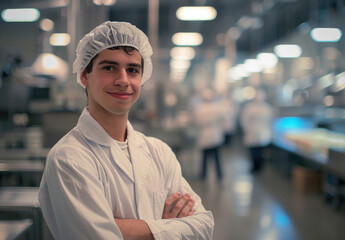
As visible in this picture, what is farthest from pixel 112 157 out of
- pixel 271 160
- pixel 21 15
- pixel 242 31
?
pixel 242 31

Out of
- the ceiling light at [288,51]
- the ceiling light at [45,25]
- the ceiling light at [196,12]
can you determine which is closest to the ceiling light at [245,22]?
the ceiling light at [288,51]

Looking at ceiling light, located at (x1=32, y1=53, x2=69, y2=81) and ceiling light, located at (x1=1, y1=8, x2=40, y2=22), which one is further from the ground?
ceiling light, located at (x1=1, y1=8, x2=40, y2=22)

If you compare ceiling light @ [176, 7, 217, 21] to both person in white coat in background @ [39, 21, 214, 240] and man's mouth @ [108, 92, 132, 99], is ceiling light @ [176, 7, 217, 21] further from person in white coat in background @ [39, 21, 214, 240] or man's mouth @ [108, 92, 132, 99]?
man's mouth @ [108, 92, 132, 99]

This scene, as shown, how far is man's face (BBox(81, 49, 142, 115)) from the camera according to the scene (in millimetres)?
1174

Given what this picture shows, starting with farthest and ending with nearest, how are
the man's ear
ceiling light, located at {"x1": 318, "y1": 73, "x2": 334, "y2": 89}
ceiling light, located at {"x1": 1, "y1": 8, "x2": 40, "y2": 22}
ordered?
ceiling light, located at {"x1": 1, "y1": 8, "x2": 40, "y2": 22} < ceiling light, located at {"x1": 318, "y1": 73, "x2": 334, "y2": 89} < the man's ear

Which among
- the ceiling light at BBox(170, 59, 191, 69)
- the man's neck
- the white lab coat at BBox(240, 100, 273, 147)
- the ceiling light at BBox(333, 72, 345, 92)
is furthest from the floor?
the ceiling light at BBox(170, 59, 191, 69)

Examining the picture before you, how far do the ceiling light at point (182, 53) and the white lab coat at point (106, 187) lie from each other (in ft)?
38.2

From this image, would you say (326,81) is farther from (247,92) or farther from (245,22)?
(247,92)

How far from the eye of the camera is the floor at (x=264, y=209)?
3414mm

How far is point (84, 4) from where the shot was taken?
423cm

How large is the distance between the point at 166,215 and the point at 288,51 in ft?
25.2

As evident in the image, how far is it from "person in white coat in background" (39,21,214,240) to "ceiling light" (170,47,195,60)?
458 inches

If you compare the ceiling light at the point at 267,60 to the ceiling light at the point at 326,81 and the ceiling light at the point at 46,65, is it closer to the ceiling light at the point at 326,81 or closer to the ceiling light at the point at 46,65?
the ceiling light at the point at 326,81

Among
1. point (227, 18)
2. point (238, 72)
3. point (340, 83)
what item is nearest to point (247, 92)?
point (238, 72)
